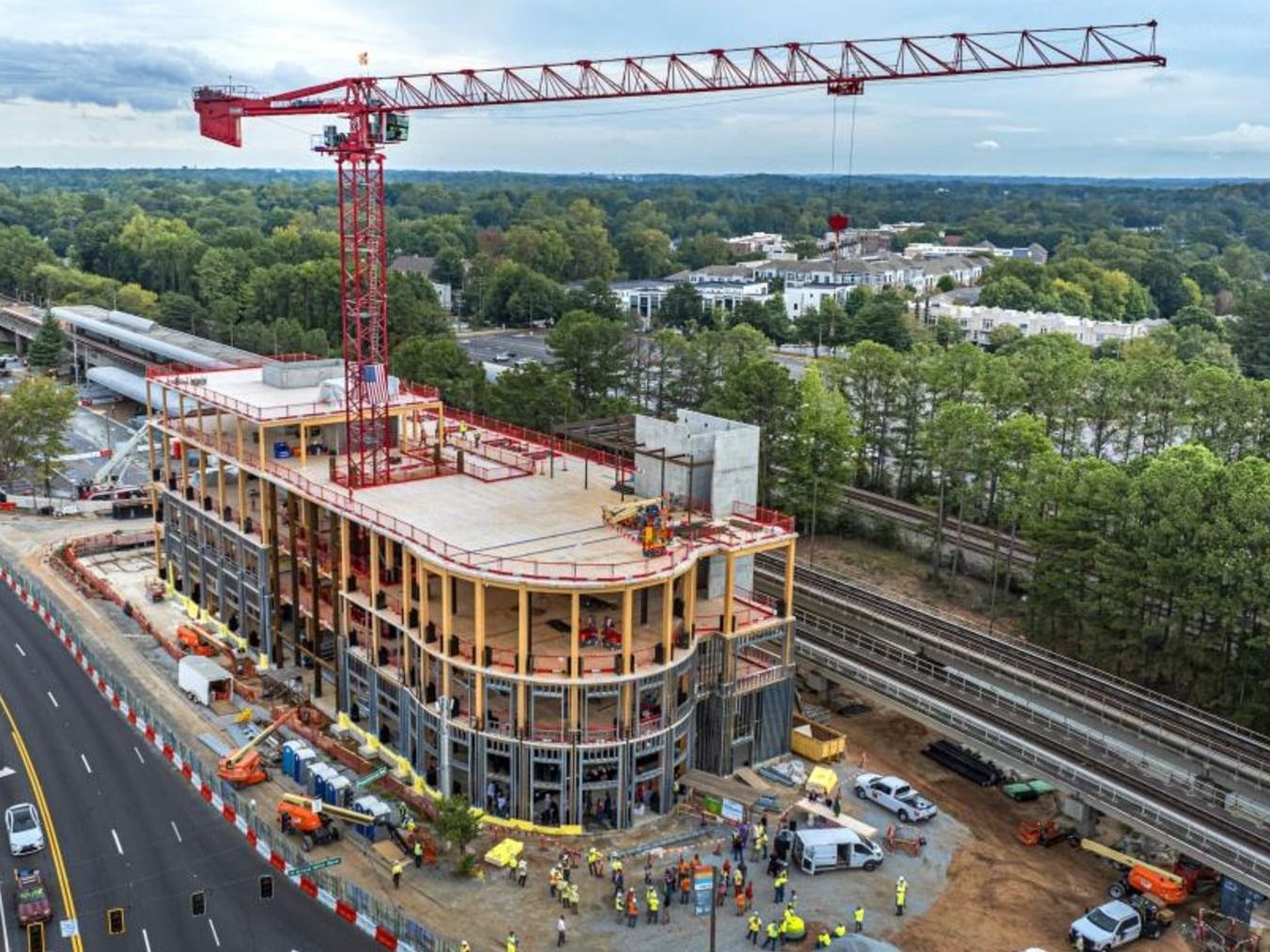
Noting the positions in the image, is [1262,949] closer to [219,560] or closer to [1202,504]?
[1202,504]

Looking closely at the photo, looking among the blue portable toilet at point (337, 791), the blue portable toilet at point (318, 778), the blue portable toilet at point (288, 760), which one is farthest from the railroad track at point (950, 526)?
the blue portable toilet at point (288, 760)

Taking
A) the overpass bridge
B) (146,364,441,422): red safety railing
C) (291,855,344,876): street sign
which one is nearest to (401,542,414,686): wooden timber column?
(291,855,344,876): street sign

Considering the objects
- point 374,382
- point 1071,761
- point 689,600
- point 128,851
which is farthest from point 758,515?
point 128,851

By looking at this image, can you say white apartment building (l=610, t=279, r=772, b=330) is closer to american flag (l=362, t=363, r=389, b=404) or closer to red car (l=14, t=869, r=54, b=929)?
american flag (l=362, t=363, r=389, b=404)

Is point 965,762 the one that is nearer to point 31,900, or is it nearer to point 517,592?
point 517,592

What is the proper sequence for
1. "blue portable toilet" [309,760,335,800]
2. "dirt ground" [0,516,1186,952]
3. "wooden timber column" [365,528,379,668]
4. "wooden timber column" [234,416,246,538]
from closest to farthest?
"dirt ground" [0,516,1186,952], "blue portable toilet" [309,760,335,800], "wooden timber column" [365,528,379,668], "wooden timber column" [234,416,246,538]
